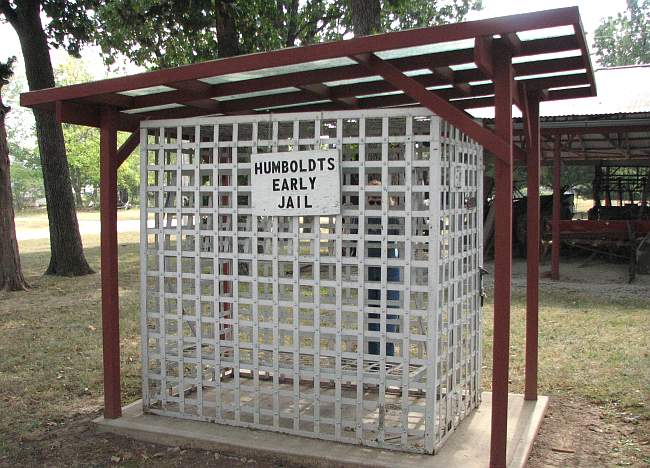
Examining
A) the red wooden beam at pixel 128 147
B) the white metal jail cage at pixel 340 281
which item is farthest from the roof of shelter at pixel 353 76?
the white metal jail cage at pixel 340 281

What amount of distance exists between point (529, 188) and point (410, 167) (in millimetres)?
1503

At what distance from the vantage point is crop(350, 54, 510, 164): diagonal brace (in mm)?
3938

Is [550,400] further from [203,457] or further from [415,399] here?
[203,457]

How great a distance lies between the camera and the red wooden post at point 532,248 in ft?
17.6

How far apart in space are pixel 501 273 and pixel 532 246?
1509mm

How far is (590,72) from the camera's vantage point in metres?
4.51

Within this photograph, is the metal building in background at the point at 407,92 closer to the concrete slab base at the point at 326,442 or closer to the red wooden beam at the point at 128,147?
the red wooden beam at the point at 128,147

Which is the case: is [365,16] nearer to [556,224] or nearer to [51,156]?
[556,224]

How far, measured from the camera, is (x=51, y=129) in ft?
44.8

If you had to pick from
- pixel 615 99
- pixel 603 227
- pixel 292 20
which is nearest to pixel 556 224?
pixel 603 227

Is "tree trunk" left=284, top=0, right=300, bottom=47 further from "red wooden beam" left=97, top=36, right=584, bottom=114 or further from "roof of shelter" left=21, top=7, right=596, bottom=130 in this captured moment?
"red wooden beam" left=97, top=36, right=584, bottom=114

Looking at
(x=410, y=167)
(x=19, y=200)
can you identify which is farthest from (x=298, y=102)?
(x=19, y=200)

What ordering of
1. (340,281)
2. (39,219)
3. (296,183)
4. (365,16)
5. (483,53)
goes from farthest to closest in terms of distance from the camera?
(39,219) < (365,16) < (296,183) < (340,281) < (483,53)

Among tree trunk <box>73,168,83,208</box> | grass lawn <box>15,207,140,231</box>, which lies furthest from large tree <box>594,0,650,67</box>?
tree trunk <box>73,168,83,208</box>
